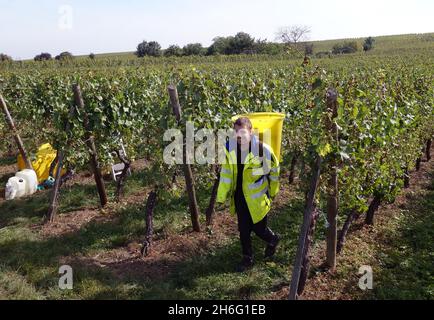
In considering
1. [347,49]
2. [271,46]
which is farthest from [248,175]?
[347,49]

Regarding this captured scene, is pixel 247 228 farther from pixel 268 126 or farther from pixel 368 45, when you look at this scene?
pixel 368 45

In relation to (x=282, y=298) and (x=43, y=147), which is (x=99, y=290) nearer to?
(x=282, y=298)

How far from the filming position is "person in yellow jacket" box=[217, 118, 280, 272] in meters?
4.19

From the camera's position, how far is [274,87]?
754 centimetres

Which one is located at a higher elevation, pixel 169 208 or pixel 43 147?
pixel 43 147

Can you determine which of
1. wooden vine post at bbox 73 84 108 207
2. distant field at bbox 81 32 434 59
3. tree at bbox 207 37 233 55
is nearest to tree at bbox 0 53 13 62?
distant field at bbox 81 32 434 59

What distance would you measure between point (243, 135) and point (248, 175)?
499 millimetres

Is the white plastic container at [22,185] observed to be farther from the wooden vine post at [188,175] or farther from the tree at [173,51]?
the tree at [173,51]

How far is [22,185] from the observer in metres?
7.17

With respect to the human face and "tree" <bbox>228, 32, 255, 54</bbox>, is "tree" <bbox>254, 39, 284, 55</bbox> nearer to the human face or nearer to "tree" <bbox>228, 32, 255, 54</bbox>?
the human face

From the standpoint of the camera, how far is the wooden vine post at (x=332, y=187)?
3.57m
